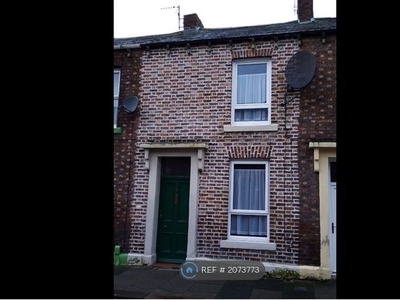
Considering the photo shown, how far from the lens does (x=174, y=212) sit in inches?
332

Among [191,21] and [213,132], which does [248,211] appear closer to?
[213,132]

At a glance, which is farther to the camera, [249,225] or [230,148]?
[230,148]

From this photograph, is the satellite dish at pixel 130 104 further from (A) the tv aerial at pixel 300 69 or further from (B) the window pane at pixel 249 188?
(A) the tv aerial at pixel 300 69

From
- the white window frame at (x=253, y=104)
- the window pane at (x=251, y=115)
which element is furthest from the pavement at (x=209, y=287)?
the window pane at (x=251, y=115)

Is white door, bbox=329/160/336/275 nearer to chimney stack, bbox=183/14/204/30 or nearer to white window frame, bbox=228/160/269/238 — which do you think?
white window frame, bbox=228/160/269/238

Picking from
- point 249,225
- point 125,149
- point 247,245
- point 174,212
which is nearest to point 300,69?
point 249,225

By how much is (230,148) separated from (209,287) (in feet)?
10.8

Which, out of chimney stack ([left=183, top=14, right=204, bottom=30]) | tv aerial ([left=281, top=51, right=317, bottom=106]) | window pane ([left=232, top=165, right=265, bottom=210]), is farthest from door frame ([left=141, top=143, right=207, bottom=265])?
chimney stack ([left=183, top=14, right=204, bottom=30])

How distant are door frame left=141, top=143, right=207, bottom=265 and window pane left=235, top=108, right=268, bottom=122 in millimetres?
1216
